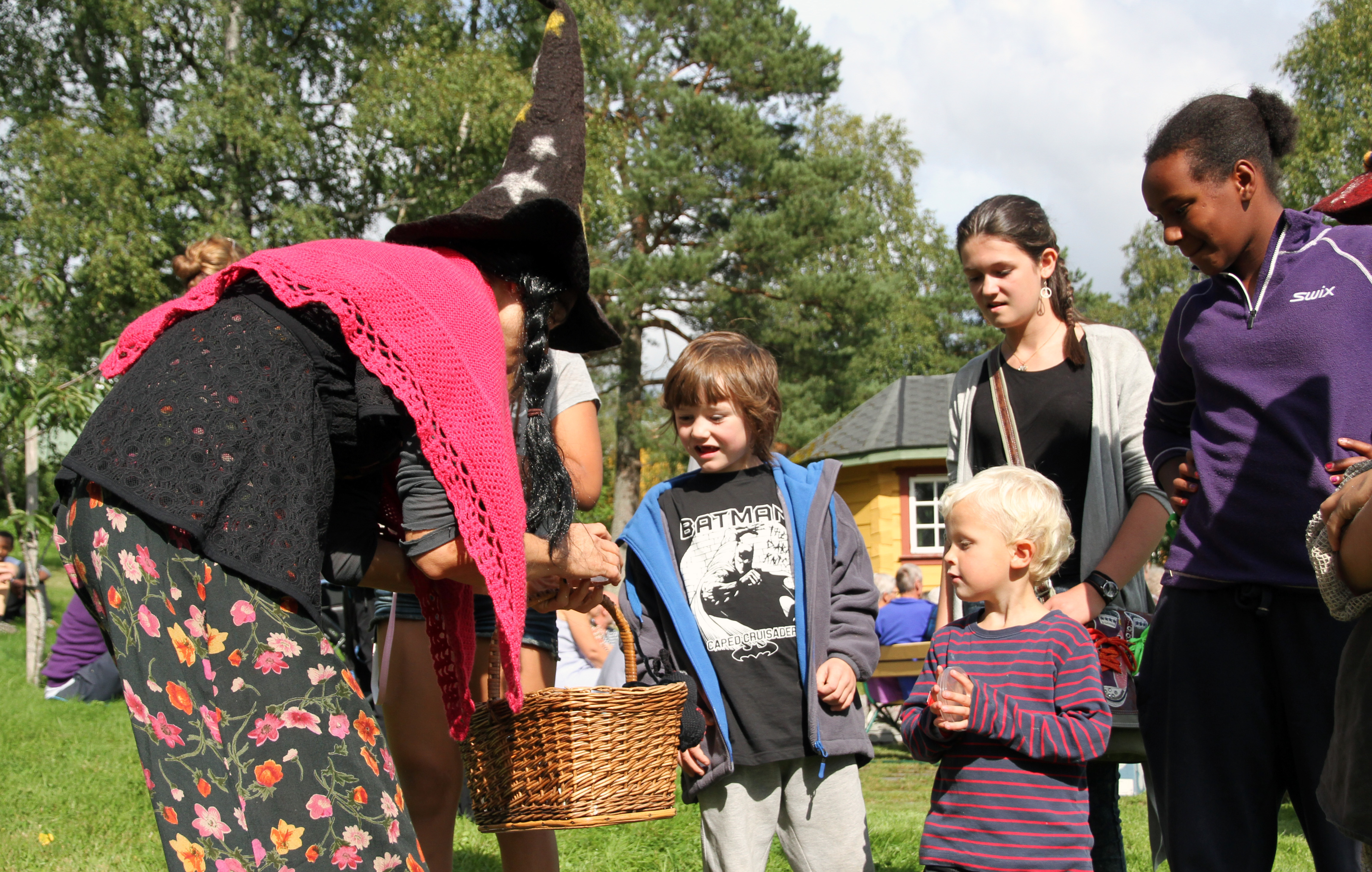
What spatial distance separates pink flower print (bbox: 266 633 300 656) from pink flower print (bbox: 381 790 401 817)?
0.27 metres

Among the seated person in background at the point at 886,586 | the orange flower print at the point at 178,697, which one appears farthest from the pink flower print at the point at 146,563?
the seated person in background at the point at 886,586

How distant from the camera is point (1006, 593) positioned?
105 inches

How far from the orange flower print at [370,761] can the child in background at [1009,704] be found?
51.1 inches

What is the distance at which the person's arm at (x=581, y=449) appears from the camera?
293 cm

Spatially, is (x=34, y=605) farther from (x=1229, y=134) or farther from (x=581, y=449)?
(x=1229, y=134)

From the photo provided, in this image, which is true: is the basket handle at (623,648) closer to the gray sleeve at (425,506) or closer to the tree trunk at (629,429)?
the gray sleeve at (425,506)

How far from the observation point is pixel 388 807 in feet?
5.61

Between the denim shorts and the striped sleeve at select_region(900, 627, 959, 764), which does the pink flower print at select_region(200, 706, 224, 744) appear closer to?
the denim shorts

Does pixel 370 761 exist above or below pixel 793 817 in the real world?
above

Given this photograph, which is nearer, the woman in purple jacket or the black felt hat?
the black felt hat

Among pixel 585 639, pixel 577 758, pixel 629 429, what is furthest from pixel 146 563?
pixel 629 429

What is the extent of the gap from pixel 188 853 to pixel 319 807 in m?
0.20

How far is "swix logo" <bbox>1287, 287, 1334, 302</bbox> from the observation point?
2.33 meters

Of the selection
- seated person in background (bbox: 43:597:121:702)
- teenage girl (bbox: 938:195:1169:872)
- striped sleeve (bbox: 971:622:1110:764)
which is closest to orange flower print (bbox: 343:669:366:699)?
striped sleeve (bbox: 971:622:1110:764)
